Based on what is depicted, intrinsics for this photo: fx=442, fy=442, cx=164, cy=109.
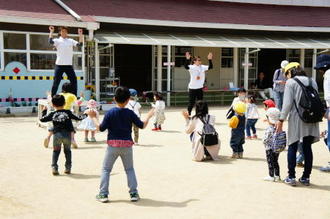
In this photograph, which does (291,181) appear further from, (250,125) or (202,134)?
(250,125)

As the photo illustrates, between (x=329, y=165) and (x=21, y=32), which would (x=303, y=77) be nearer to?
(x=329, y=165)

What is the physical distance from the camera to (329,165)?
6602 mm

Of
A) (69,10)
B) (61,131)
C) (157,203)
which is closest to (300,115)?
(157,203)

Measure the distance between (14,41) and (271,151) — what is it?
10.2 meters

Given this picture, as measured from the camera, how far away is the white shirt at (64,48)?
9.52 m

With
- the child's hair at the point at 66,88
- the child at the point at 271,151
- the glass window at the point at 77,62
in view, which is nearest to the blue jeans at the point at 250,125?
the child at the point at 271,151

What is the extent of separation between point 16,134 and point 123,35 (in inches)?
290

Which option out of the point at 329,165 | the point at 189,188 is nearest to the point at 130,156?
the point at 189,188

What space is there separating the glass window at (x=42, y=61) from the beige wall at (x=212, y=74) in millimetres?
6932

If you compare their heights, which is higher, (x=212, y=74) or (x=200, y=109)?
(x=212, y=74)

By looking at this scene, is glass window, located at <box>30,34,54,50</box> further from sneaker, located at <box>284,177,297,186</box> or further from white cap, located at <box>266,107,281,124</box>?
sneaker, located at <box>284,177,297,186</box>

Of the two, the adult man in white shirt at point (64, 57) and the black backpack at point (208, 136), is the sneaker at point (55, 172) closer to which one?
the black backpack at point (208, 136)

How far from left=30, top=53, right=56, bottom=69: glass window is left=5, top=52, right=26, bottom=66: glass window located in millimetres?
263

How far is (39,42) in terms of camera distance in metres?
13.8
